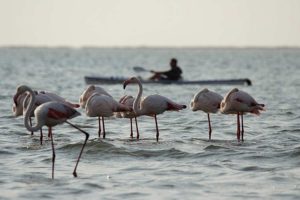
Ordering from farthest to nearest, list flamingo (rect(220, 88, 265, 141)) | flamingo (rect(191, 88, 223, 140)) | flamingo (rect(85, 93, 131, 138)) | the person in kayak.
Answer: the person in kayak
flamingo (rect(191, 88, 223, 140))
flamingo (rect(220, 88, 265, 141))
flamingo (rect(85, 93, 131, 138))

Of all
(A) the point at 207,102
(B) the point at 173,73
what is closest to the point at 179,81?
(B) the point at 173,73

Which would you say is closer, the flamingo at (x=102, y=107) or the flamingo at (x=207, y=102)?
the flamingo at (x=102, y=107)

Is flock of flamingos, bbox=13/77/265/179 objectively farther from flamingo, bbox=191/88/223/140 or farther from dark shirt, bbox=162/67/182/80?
dark shirt, bbox=162/67/182/80

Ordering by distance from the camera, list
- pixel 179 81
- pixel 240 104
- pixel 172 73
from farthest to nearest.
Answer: pixel 179 81 → pixel 172 73 → pixel 240 104

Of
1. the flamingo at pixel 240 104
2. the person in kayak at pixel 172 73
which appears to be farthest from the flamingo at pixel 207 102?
the person in kayak at pixel 172 73

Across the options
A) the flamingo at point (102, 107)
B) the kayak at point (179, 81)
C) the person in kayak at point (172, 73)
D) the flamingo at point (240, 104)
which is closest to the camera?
the flamingo at point (102, 107)

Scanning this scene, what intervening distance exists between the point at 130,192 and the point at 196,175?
60.3 inches

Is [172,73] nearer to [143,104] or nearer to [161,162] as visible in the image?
[143,104]

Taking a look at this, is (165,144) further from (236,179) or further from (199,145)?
(236,179)

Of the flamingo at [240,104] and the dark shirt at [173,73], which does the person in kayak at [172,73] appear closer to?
the dark shirt at [173,73]

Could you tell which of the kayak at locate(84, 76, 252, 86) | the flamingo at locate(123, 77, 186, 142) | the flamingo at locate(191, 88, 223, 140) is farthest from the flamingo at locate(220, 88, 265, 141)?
the kayak at locate(84, 76, 252, 86)

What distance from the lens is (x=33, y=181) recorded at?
38.0 feet

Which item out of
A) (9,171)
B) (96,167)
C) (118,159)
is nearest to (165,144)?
(118,159)

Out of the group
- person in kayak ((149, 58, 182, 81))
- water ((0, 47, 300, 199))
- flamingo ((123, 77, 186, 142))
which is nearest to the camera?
water ((0, 47, 300, 199))
